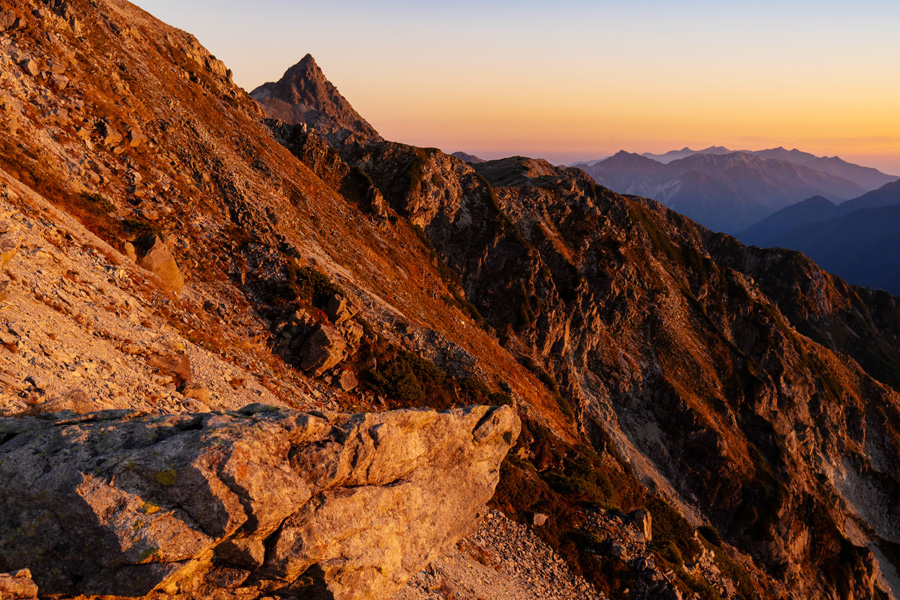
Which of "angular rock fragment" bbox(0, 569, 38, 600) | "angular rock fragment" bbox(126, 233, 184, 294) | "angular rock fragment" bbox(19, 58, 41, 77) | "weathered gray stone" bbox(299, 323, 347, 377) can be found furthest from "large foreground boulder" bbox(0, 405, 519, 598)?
"angular rock fragment" bbox(19, 58, 41, 77)

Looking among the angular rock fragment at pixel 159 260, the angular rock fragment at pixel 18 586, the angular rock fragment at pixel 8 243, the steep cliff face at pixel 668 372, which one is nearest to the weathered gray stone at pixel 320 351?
the angular rock fragment at pixel 159 260

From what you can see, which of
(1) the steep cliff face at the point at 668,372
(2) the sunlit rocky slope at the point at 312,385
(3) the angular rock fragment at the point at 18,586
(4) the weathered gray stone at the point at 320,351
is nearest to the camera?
(3) the angular rock fragment at the point at 18,586

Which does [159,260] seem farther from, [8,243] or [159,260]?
[8,243]

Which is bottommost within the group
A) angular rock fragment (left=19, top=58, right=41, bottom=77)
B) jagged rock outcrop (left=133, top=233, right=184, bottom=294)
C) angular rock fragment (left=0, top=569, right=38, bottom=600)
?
angular rock fragment (left=0, top=569, right=38, bottom=600)

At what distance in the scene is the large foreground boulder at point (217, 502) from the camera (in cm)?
1064

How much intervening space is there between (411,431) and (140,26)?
71.2 meters

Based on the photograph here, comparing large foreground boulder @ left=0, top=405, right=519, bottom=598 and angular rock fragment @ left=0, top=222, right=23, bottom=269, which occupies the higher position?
angular rock fragment @ left=0, top=222, right=23, bottom=269

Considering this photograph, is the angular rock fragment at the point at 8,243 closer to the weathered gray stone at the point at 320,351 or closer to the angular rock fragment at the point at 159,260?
the angular rock fragment at the point at 159,260

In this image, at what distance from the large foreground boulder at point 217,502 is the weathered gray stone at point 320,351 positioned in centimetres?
1722

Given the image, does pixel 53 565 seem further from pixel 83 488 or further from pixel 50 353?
pixel 50 353

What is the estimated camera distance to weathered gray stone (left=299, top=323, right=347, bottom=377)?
32938mm

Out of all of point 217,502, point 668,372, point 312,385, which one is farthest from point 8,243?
point 668,372

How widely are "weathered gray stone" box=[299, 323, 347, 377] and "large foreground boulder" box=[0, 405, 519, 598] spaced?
17.2 meters

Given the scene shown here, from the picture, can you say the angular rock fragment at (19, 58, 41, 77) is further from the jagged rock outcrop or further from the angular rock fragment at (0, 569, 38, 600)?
the angular rock fragment at (0, 569, 38, 600)
